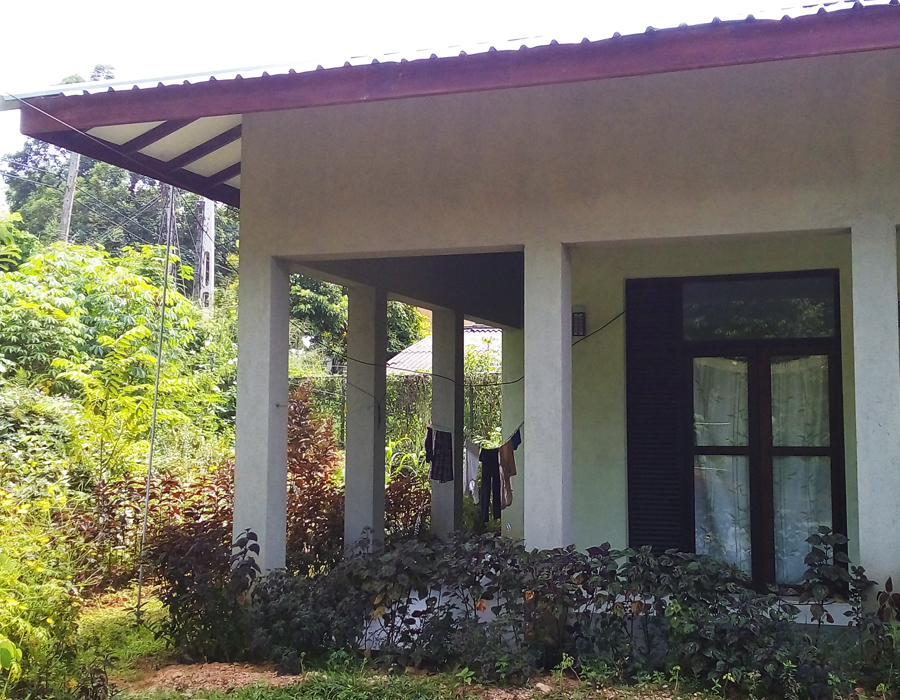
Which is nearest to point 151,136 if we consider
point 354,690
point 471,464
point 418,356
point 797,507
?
point 354,690

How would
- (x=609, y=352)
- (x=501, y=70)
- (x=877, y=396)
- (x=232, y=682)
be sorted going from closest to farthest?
(x=501, y=70)
(x=877, y=396)
(x=232, y=682)
(x=609, y=352)

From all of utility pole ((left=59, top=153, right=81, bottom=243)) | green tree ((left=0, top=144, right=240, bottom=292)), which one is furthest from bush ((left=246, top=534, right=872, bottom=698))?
utility pole ((left=59, top=153, right=81, bottom=243))

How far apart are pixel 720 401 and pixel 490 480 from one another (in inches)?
107

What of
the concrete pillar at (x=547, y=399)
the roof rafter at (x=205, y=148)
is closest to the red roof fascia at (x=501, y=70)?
the concrete pillar at (x=547, y=399)

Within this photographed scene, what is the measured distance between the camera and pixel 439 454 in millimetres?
9812

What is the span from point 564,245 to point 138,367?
28.3ft

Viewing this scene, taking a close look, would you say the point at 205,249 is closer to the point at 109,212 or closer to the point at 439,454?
the point at 109,212

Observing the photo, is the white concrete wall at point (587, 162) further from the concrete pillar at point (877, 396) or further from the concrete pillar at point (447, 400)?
the concrete pillar at point (447, 400)

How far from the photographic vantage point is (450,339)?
1013 centimetres

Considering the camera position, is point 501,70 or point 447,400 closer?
point 501,70

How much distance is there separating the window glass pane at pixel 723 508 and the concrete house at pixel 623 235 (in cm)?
2

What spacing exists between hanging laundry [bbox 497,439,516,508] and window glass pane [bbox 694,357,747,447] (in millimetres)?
1912

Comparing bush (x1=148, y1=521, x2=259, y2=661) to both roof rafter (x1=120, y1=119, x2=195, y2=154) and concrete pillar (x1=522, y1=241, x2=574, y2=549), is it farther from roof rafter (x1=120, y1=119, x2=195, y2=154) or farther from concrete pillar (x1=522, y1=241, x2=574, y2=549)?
roof rafter (x1=120, y1=119, x2=195, y2=154)

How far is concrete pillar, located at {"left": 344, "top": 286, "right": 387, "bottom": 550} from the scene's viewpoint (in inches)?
342
